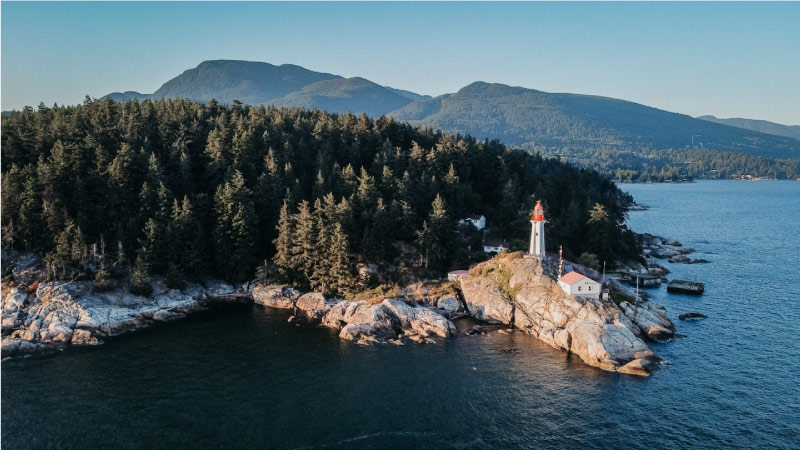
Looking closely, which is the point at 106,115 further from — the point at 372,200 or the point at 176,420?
the point at 176,420

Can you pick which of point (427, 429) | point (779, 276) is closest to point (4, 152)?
point (427, 429)

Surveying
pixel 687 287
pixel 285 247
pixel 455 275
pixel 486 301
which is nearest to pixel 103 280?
pixel 285 247

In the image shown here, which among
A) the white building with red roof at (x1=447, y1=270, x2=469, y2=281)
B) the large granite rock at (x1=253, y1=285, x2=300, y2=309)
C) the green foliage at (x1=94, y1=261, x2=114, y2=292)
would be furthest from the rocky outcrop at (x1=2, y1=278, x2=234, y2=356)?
the white building with red roof at (x1=447, y1=270, x2=469, y2=281)

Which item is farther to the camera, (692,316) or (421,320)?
(692,316)

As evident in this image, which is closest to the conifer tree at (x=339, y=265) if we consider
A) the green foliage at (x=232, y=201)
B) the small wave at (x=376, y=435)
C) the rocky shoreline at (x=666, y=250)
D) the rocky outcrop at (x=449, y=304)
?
the green foliage at (x=232, y=201)

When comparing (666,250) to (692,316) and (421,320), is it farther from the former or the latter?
(421,320)

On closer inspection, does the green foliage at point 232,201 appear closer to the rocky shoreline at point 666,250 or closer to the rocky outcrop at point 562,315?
the rocky outcrop at point 562,315
